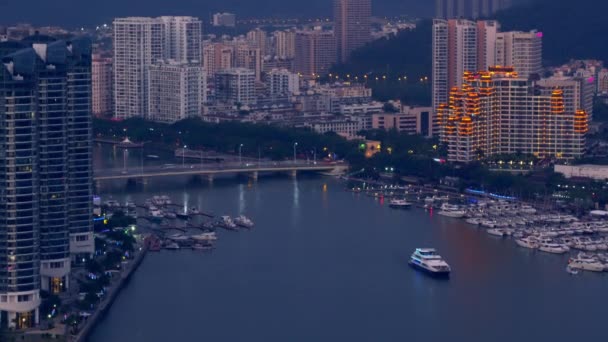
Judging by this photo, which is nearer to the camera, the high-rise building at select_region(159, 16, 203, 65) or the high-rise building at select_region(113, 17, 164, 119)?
the high-rise building at select_region(113, 17, 164, 119)

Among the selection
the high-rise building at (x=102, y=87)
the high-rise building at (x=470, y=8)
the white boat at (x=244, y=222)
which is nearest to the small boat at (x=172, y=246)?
the white boat at (x=244, y=222)

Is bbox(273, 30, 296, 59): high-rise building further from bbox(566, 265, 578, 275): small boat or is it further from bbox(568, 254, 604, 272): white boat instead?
bbox(566, 265, 578, 275): small boat

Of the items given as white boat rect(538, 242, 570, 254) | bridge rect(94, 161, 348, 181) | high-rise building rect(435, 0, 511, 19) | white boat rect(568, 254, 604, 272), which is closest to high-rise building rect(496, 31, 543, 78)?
bridge rect(94, 161, 348, 181)

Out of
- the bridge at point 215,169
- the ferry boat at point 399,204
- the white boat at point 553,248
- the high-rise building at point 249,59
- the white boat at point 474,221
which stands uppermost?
the high-rise building at point 249,59

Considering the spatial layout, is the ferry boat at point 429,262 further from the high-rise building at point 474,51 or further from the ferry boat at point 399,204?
the high-rise building at point 474,51

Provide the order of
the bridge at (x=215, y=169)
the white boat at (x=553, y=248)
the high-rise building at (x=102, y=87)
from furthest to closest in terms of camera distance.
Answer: the high-rise building at (x=102, y=87), the bridge at (x=215, y=169), the white boat at (x=553, y=248)

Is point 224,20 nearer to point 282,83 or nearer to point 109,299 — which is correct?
point 282,83

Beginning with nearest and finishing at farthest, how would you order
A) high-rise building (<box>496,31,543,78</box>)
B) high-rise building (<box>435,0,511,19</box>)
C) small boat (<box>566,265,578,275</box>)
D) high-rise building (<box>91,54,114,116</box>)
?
small boat (<box>566,265,578,275</box>) → high-rise building (<box>496,31,543,78</box>) → high-rise building (<box>91,54,114,116</box>) → high-rise building (<box>435,0,511,19</box>)
